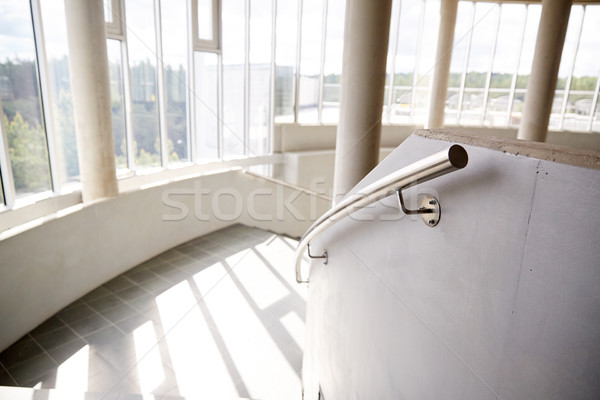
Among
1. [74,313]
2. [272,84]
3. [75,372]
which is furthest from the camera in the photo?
[272,84]

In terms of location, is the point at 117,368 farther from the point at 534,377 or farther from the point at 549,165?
the point at 549,165

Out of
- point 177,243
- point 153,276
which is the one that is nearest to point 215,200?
point 177,243

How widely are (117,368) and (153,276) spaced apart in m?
2.49

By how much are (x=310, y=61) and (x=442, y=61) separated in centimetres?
409

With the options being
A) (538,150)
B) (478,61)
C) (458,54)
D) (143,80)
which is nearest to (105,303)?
(143,80)

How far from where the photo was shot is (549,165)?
3.71 ft

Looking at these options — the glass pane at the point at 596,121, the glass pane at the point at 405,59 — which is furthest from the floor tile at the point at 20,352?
the glass pane at the point at 596,121

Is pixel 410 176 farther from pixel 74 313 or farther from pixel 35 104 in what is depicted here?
pixel 35 104

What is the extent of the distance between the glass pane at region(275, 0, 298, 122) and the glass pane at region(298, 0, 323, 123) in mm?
290

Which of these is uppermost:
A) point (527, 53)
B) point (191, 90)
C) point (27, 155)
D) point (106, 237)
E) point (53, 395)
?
point (527, 53)

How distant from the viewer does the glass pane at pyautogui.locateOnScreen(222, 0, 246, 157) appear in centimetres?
992

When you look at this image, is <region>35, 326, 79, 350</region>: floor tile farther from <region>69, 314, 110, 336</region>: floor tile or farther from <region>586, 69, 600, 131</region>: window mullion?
<region>586, 69, 600, 131</region>: window mullion

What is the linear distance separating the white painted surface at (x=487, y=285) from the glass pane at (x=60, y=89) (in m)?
5.95

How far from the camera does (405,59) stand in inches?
527
